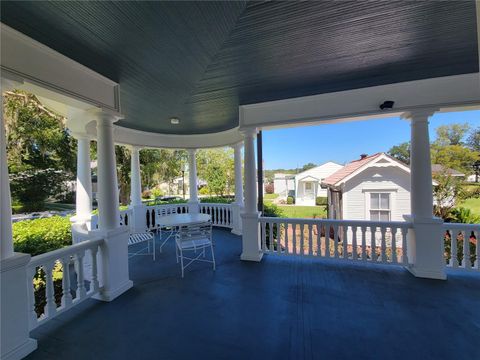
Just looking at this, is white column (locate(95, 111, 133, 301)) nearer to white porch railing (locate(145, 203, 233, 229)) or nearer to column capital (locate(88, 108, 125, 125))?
column capital (locate(88, 108, 125, 125))

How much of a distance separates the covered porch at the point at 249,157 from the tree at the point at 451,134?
6.18m

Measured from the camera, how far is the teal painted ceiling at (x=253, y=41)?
176cm

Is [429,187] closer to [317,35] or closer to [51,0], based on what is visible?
[317,35]

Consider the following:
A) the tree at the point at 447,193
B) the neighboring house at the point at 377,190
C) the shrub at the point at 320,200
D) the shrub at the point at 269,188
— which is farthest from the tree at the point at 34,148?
the shrub at the point at 269,188

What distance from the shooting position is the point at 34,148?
963 cm

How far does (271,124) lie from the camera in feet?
13.2

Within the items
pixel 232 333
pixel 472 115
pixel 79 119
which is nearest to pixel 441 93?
pixel 232 333

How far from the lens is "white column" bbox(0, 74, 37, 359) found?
1.86 metres

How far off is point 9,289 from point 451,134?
11.9 meters

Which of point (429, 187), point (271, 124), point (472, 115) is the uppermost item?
point (472, 115)

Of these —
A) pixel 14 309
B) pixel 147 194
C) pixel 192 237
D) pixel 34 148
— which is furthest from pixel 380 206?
pixel 147 194

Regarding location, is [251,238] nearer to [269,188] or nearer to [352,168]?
[352,168]

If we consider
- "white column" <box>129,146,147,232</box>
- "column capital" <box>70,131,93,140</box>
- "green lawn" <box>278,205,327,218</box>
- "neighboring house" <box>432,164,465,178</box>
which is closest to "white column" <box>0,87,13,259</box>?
"column capital" <box>70,131,93,140</box>

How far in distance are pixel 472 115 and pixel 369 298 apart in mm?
9584
